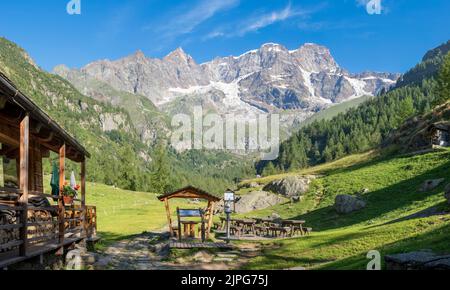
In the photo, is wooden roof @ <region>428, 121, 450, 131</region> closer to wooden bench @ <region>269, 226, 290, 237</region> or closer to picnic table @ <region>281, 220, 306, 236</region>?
picnic table @ <region>281, 220, 306, 236</region>

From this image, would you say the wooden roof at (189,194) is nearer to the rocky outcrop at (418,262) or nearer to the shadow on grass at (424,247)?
the shadow on grass at (424,247)

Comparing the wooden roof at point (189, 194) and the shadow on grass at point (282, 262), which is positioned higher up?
the wooden roof at point (189, 194)

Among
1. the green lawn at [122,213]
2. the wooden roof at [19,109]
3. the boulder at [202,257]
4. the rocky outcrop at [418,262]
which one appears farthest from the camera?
the green lawn at [122,213]

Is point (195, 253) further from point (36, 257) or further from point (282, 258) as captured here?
point (36, 257)

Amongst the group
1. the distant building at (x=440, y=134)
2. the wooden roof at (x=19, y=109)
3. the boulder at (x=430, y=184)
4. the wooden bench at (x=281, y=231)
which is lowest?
the wooden bench at (x=281, y=231)

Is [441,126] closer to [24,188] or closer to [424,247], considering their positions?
[424,247]

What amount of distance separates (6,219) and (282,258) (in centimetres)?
1356

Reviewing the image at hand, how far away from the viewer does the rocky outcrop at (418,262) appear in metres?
9.70

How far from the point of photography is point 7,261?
11398mm

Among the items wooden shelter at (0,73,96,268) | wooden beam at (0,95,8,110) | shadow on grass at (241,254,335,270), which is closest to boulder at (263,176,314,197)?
wooden shelter at (0,73,96,268)

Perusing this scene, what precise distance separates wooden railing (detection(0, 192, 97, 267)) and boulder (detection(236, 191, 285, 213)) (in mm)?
35900

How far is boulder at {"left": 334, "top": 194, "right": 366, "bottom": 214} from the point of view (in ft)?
134

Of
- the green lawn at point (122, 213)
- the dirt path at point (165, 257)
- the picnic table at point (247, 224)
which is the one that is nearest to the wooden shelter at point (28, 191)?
the dirt path at point (165, 257)
